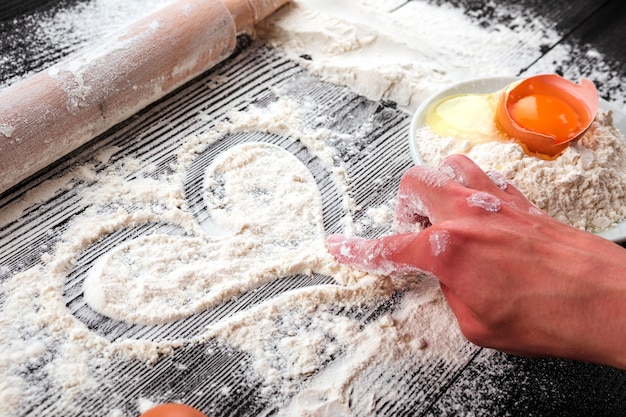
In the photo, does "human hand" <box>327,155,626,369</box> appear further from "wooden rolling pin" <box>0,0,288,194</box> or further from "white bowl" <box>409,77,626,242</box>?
"wooden rolling pin" <box>0,0,288,194</box>

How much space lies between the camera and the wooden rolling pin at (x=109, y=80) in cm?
109

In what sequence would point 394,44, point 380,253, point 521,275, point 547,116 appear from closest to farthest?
1. point 521,275
2. point 380,253
3. point 547,116
4. point 394,44

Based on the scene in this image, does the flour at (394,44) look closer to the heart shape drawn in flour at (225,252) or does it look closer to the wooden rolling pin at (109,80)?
the wooden rolling pin at (109,80)

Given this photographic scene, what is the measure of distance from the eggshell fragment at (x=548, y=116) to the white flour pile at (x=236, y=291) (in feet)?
0.97

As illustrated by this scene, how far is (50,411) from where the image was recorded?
0.82 m

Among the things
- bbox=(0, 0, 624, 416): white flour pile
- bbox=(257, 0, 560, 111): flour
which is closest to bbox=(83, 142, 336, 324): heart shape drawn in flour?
bbox=(0, 0, 624, 416): white flour pile

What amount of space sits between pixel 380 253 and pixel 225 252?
0.28 metres

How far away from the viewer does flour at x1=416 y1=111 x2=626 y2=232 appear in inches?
40.0

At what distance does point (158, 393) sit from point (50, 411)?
6.0 inches

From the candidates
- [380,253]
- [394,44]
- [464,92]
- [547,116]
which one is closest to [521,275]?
[380,253]

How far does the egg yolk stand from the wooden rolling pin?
2.28 ft

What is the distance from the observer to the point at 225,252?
3.33 feet

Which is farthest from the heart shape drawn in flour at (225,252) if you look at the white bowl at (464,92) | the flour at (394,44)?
the flour at (394,44)

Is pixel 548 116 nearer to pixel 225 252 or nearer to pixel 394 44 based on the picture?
pixel 394 44
